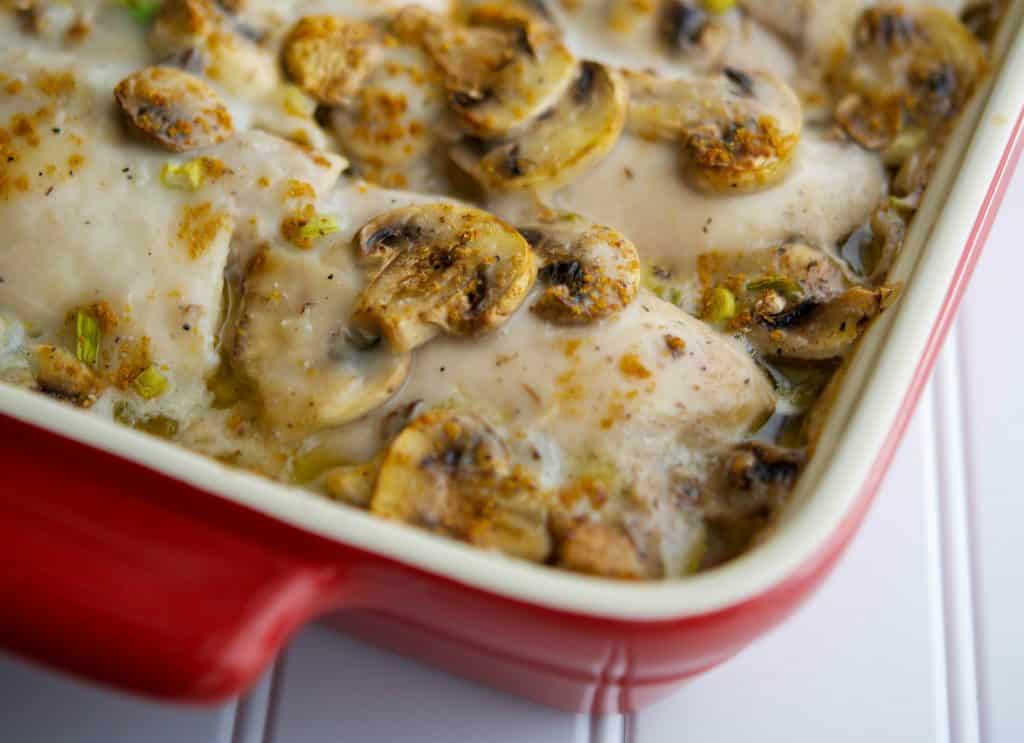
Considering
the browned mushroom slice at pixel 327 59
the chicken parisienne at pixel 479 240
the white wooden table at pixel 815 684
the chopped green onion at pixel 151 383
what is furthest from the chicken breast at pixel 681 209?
the chopped green onion at pixel 151 383

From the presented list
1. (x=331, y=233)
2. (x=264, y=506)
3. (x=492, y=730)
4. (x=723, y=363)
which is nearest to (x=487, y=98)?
(x=331, y=233)

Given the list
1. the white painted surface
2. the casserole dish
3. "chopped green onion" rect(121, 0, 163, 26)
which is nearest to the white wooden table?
the white painted surface

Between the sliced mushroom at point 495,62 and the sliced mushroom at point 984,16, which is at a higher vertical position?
the sliced mushroom at point 984,16

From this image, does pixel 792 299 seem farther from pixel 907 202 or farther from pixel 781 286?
pixel 907 202

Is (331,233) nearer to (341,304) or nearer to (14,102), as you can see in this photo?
(341,304)

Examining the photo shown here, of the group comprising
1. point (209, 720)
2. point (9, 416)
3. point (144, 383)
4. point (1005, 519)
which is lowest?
point (209, 720)

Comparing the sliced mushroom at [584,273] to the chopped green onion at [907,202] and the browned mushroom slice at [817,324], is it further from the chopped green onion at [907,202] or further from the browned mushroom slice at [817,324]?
the chopped green onion at [907,202]
